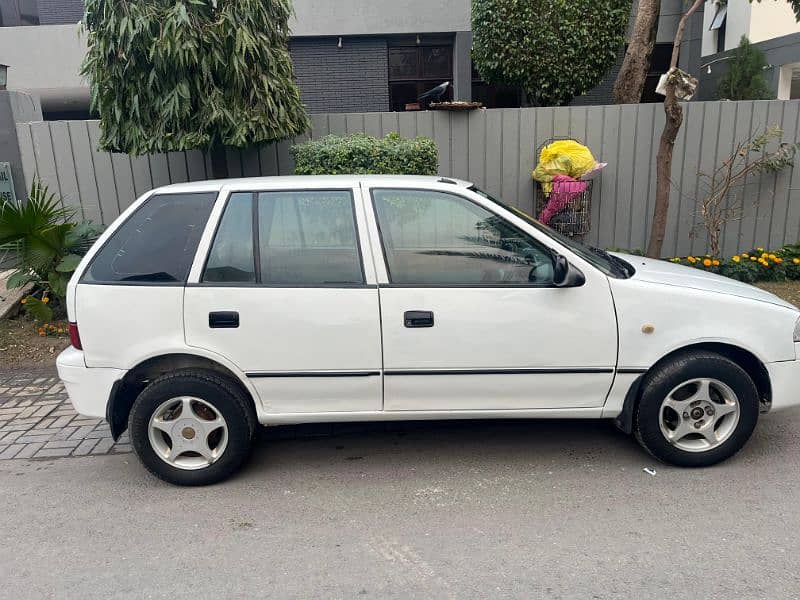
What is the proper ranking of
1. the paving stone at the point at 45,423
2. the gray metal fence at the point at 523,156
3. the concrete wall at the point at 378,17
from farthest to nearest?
the concrete wall at the point at 378,17 → the gray metal fence at the point at 523,156 → the paving stone at the point at 45,423

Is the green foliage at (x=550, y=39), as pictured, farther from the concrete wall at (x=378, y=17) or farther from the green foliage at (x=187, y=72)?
the concrete wall at (x=378, y=17)

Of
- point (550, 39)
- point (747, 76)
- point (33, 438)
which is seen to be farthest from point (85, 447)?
point (747, 76)

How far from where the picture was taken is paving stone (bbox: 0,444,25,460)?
4.37 metres

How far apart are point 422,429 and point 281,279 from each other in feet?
5.28

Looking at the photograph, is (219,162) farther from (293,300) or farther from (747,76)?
(747,76)

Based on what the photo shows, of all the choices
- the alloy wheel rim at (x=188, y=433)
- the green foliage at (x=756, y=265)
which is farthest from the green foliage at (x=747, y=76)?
the alloy wheel rim at (x=188, y=433)

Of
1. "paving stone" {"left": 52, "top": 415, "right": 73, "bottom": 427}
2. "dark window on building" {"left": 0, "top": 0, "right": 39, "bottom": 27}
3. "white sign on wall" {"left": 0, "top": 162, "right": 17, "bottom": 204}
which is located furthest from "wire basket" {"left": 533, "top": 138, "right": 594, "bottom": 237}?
"dark window on building" {"left": 0, "top": 0, "right": 39, "bottom": 27}

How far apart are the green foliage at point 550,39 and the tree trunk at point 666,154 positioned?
1903 mm

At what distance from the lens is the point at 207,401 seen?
12.0 feet

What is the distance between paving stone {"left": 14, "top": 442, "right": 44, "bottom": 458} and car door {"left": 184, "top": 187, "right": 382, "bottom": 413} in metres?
1.76

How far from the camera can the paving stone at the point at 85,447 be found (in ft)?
14.3

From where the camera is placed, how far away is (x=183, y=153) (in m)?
7.84

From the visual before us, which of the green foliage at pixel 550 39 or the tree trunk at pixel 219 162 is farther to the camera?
the green foliage at pixel 550 39

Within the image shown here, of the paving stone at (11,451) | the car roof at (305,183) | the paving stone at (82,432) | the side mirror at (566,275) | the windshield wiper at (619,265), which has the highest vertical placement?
the car roof at (305,183)
